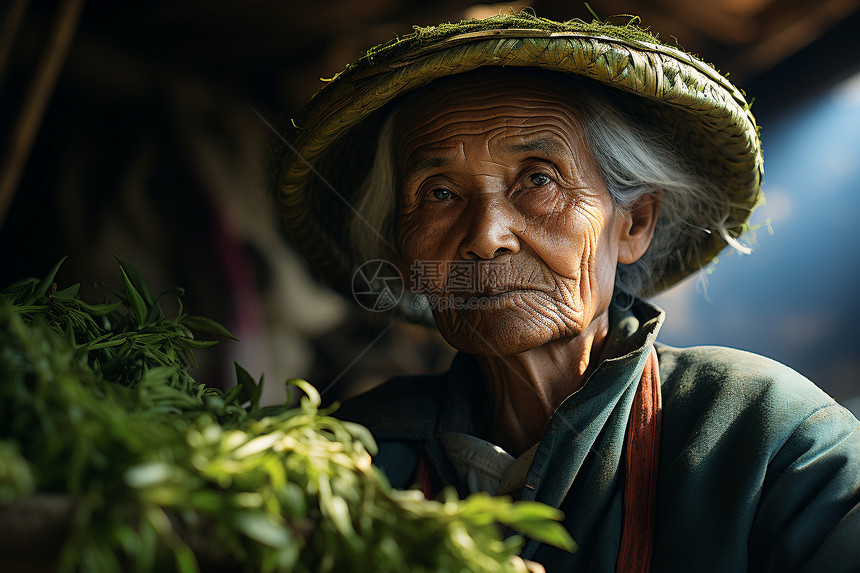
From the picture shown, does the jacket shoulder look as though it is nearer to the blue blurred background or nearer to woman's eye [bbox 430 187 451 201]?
woman's eye [bbox 430 187 451 201]

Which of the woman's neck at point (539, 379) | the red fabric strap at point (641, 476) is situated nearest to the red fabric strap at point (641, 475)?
the red fabric strap at point (641, 476)

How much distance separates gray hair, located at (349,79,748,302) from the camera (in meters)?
1.30

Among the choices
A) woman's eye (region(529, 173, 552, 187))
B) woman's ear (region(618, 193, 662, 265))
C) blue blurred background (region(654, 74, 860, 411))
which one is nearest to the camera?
woman's eye (region(529, 173, 552, 187))

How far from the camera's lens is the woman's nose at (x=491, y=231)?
1179 millimetres

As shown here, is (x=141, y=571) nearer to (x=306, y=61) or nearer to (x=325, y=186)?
(x=325, y=186)

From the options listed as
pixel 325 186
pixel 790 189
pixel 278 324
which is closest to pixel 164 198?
pixel 278 324

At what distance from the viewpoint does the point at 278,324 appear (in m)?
2.45

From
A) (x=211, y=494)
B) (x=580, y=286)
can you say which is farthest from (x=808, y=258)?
(x=211, y=494)

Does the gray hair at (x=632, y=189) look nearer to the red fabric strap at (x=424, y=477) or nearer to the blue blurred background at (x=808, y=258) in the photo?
the red fabric strap at (x=424, y=477)

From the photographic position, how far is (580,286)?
122cm

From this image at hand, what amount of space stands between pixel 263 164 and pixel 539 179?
155 cm

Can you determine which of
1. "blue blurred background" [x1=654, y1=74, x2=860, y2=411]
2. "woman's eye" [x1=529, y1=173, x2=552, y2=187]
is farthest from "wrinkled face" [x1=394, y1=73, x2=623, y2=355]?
"blue blurred background" [x1=654, y1=74, x2=860, y2=411]

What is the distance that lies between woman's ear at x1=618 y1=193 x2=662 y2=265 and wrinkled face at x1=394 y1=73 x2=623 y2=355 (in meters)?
0.05

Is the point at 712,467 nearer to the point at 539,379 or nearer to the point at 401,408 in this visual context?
the point at 539,379
